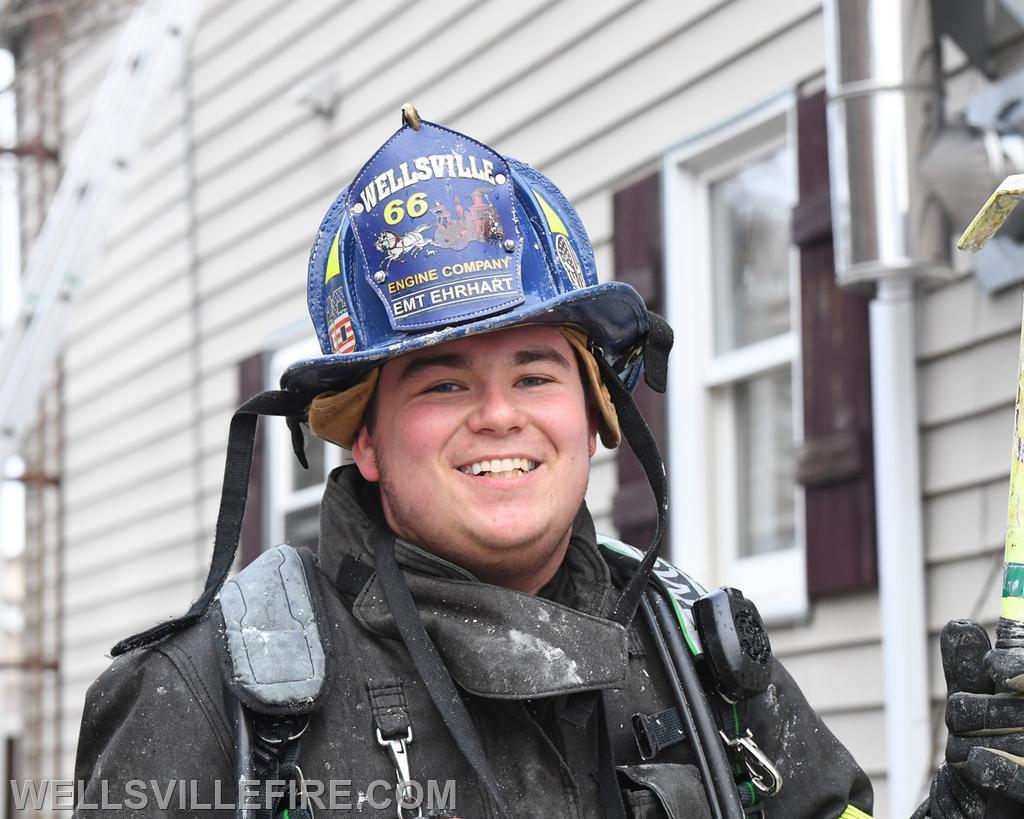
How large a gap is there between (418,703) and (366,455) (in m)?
0.41

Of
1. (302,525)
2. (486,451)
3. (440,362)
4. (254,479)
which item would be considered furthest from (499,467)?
(254,479)

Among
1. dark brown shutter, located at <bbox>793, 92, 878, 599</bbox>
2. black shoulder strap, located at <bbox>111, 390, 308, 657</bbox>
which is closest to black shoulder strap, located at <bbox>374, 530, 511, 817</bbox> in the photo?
black shoulder strap, located at <bbox>111, 390, 308, 657</bbox>

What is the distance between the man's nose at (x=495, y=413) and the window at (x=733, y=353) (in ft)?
9.45

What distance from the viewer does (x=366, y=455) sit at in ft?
8.70

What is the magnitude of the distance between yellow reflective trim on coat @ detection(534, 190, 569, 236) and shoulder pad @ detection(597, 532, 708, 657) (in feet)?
1.73

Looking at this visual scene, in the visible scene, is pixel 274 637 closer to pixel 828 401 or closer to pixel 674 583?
pixel 674 583

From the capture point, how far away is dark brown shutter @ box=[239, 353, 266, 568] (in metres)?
8.01

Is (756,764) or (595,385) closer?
(756,764)

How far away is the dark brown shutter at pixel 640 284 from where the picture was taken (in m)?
5.57

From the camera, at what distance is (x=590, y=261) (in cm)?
277

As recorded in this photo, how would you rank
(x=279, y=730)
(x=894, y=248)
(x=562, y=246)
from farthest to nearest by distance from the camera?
(x=894, y=248), (x=562, y=246), (x=279, y=730)

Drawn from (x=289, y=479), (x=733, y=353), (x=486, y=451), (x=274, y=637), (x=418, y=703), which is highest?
(x=733, y=353)

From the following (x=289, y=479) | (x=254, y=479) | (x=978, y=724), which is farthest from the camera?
(x=254, y=479)

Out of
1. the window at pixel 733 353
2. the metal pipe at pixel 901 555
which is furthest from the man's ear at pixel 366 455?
the window at pixel 733 353
